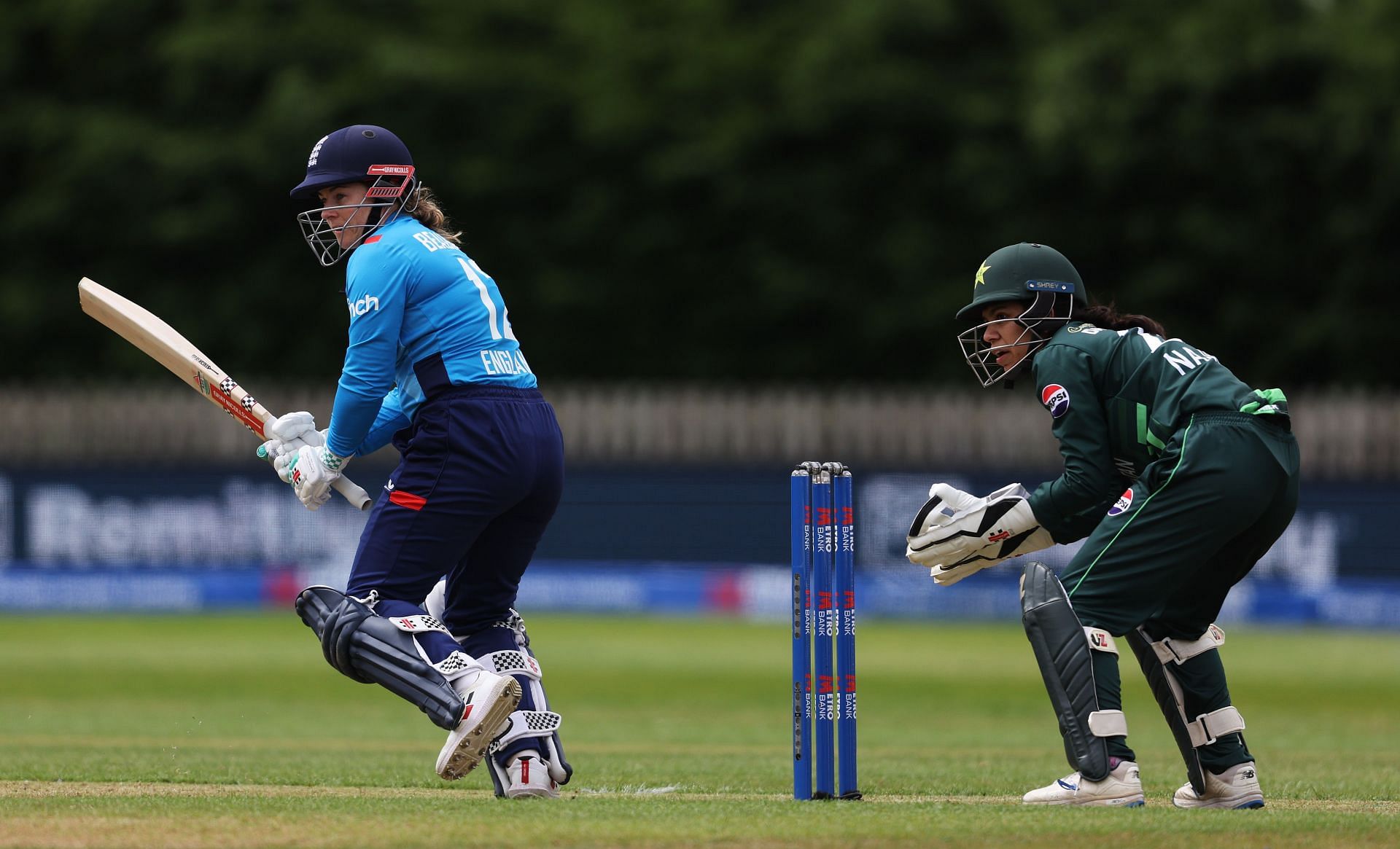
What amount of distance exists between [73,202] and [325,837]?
20.0 meters

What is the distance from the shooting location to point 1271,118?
20.5 meters

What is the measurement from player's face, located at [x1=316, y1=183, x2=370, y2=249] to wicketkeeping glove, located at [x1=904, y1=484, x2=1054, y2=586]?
184cm

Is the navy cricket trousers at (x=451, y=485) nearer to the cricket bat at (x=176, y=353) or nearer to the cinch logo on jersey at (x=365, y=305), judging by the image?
the cinch logo on jersey at (x=365, y=305)

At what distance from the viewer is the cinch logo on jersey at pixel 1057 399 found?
5055 millimetres

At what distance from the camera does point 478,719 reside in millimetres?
4918

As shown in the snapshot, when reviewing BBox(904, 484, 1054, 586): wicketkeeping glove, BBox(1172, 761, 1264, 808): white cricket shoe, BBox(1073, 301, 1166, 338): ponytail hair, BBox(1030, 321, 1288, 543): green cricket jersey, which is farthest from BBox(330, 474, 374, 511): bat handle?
BBox(1172, 761, 1264, 808): white cricket shoe

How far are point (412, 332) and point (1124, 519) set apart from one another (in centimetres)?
206

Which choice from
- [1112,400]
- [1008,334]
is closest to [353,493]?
[1008,334]

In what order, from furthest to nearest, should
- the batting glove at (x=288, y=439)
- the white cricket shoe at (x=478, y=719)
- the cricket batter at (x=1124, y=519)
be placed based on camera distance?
the batting glove at (x=288, y=439) → the cricket batter at (x=1124, y=519) → the white cricket shoe at (x=478, y=719)

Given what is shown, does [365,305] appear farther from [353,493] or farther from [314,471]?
[353,493]

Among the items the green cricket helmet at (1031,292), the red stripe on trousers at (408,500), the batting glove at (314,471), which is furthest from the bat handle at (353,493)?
the green cricket helmet at (1031,292)

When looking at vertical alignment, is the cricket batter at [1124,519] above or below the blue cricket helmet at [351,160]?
below

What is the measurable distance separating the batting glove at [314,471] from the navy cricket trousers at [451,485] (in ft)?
0.65

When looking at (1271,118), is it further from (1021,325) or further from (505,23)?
(1021,325)
